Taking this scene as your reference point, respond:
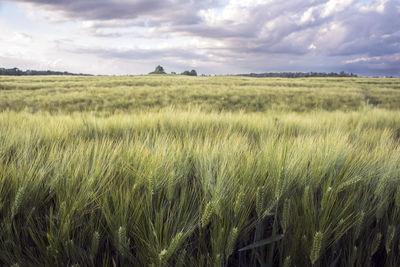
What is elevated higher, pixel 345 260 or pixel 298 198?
pixel 298 198

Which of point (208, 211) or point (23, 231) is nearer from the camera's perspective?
point (208, 211)

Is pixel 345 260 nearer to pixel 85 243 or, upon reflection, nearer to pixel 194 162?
pixel 194 162

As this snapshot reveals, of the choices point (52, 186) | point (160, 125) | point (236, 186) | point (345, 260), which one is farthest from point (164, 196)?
point (160, 125)

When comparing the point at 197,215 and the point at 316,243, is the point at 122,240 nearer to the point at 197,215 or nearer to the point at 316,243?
the point at 197,215

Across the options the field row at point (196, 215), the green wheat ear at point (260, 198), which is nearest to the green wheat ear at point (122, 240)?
the field row at point (196, 215)

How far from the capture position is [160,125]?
2.26m

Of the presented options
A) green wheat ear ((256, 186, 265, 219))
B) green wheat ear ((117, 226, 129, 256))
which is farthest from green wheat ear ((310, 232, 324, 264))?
green wheat ear ((117, 226, 129, 256))

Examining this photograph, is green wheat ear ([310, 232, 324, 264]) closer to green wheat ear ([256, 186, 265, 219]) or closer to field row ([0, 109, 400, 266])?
field row ([0, 109, 400, 266])

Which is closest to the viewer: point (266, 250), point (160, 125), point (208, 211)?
point (208, 211)

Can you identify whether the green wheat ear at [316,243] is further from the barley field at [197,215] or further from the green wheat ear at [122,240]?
the green wheat ear at [122,240]

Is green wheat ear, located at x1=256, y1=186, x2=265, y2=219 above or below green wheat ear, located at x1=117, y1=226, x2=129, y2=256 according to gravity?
above

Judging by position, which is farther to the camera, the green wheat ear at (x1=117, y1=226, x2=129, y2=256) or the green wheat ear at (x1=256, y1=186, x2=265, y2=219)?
the green wheat ear at (x1=256, y1=186, x2=265, y2=219)

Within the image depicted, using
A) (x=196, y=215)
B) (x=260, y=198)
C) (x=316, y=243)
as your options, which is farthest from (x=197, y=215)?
(x=316, y=243)

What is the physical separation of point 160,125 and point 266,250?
5.32ft
